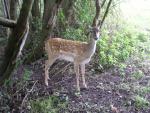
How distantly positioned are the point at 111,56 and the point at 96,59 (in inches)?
12.0

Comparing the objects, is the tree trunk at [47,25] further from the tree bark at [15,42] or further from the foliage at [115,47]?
the tree bark at [15,42]

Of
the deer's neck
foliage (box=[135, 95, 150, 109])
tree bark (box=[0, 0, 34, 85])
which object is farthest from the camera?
the deer's neck

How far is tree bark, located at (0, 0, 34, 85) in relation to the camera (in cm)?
407

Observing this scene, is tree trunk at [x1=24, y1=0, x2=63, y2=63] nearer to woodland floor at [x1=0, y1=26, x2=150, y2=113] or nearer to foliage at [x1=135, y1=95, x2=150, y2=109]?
woodland floor at [x1=0, y1=26, x2=150, y2=113]

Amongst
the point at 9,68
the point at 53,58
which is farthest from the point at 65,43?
the point at 9,68

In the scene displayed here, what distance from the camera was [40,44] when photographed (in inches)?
246

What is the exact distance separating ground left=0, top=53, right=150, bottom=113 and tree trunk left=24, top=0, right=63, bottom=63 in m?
0.14

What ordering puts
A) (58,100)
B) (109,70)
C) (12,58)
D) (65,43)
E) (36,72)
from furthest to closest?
1. (109,70)
2. (36,72)
3. (65,43)
4. (58,100)
5. (12,58)

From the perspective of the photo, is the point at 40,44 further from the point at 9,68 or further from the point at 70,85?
the point at 9,68

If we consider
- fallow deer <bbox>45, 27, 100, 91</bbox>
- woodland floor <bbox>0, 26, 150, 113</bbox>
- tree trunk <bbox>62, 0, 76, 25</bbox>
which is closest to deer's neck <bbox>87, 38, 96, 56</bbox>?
fallow deer <bbox>45, 27, 100, 91</bbox>

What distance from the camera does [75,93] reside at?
17.7ft

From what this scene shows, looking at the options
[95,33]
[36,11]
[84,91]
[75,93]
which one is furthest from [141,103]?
[36,11]

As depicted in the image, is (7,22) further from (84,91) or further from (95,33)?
(84,91)

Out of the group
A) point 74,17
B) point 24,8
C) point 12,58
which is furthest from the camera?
point 74,17
